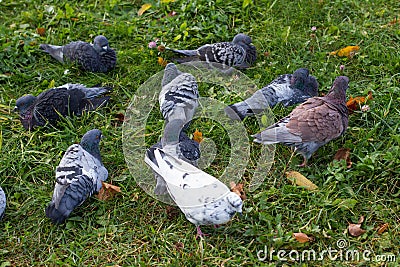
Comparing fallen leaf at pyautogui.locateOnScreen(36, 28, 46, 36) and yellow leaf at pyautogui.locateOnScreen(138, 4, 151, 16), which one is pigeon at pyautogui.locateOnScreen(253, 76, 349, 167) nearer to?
yellow leaf at pyautogui.locateOnScreen(138, 4, 151, 16)

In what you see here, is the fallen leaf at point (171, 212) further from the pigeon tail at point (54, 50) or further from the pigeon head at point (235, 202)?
the pigeon tail at point (54, 50)

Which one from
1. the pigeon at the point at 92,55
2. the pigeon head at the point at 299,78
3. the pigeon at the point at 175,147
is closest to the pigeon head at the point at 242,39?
the pigeon head at the point at 299,78

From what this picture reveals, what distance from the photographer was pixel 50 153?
16.7ft

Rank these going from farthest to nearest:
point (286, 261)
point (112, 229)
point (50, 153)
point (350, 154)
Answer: point (50, 153), point (350, 154), point (112, 229), point (286, 261)

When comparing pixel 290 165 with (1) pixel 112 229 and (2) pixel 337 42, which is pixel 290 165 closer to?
(1) pixel 112 229

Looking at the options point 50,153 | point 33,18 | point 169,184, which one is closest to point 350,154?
point 169,184

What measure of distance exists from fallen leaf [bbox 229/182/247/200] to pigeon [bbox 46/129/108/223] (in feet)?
3.76

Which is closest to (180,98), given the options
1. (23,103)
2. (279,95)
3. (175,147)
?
(175,147)

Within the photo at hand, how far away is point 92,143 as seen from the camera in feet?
16.1

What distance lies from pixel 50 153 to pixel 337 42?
3454mm

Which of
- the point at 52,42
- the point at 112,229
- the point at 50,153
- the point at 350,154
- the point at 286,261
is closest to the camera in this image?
the point at 286,261

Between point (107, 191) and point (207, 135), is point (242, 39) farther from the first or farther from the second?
point (107, 191)

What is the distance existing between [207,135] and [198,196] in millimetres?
1200

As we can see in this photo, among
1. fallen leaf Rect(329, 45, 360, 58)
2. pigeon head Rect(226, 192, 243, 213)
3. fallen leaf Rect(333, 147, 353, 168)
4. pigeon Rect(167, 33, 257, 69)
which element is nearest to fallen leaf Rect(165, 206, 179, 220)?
pigeon head Rect(226, 192, 243, 213)
